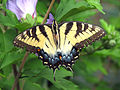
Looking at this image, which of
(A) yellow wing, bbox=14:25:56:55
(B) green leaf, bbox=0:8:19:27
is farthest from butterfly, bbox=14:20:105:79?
(B) green leaf, bbox=0:8:19:27

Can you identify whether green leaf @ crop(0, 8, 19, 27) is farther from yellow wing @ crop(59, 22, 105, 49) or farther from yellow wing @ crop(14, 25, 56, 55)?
yellow wing @ crop(59, 22, 105, 49)

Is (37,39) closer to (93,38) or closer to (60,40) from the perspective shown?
(60,40)

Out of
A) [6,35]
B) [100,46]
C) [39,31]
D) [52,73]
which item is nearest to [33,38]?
[39,31]

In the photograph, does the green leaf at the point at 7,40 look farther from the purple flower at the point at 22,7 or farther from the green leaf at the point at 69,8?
the green leaf at the point at 69,8

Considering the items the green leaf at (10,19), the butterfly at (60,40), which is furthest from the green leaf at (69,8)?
the green leaf at (10,19)

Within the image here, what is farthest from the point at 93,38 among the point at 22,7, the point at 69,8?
the point at 22,7

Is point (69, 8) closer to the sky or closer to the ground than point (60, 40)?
closer to the sky

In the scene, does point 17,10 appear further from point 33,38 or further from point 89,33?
point 89,33
